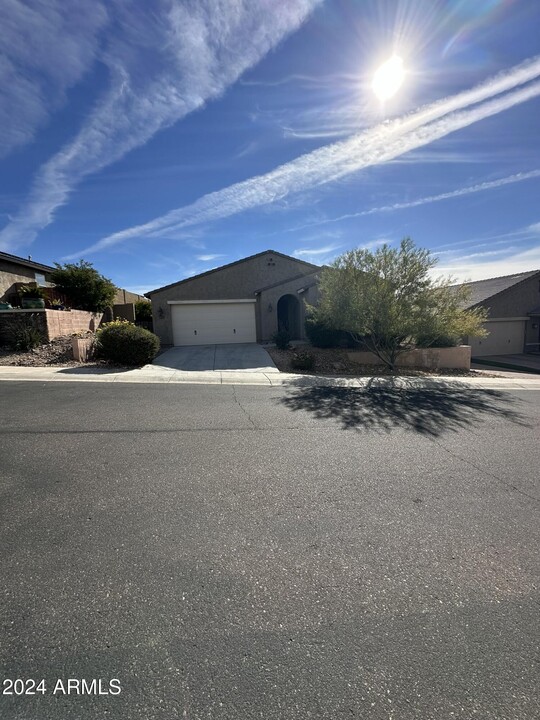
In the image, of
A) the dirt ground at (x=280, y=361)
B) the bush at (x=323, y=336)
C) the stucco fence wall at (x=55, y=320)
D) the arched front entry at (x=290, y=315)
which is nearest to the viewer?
the dirt ground at (x=280, y=361)

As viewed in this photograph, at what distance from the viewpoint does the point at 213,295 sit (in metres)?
19.0

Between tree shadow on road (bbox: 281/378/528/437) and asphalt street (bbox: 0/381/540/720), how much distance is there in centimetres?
107

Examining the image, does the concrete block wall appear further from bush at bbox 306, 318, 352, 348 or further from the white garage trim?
bush at bbox 306, 318, 352, 348

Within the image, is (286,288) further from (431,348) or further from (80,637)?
(80,637)

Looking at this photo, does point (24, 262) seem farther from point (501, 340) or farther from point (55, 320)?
point (501, 340)

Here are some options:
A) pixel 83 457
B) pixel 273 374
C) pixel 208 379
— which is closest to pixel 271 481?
pixel 83 457

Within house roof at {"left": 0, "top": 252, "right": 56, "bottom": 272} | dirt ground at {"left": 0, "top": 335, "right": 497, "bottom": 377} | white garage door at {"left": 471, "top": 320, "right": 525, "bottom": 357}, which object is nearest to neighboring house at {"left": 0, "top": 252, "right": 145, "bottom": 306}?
house roof at {"left": 0, "top": 252, "right": 56, "bottom": 272}

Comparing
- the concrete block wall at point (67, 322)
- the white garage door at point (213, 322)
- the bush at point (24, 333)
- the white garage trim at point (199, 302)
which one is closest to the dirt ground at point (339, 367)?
the white garage door at point (213, 322)

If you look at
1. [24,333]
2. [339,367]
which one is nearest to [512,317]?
[339,367]

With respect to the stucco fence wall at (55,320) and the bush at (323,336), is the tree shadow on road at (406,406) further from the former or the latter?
the stucco fence wall at (55,320)

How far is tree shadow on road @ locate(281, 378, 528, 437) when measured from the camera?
6202 mm

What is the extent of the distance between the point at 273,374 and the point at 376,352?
492 cm

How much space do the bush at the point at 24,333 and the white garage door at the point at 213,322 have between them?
6854 mm

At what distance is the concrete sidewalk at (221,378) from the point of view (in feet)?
31.5
